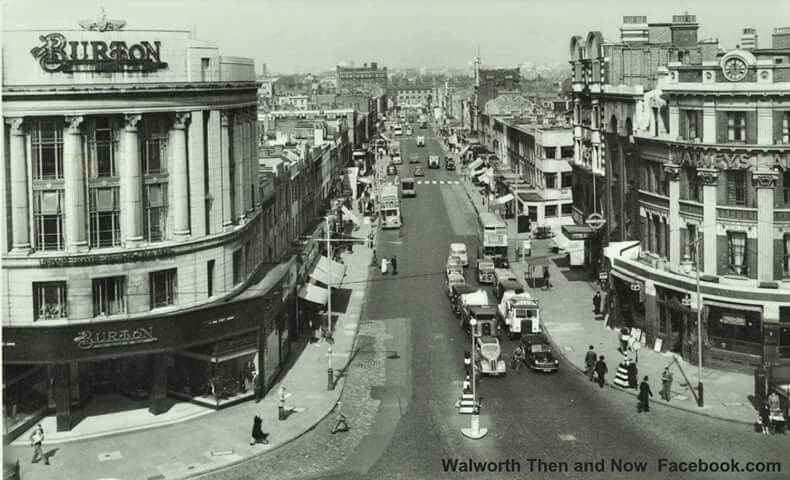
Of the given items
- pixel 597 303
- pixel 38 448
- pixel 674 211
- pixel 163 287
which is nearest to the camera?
pixel 38 448

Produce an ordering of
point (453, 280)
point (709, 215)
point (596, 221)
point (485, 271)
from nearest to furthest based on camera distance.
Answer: point (709, 215) → point (453, 280) → point (596, 221) → point (485, 271)

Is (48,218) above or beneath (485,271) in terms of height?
above

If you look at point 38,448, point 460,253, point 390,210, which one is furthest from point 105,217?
point 390,210

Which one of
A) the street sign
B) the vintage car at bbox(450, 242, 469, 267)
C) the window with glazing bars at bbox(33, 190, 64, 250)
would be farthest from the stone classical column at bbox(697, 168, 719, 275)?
the window with glazing bars at bbox(33, 190, 64, 250)

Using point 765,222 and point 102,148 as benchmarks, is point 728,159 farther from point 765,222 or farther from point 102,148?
point 102,148

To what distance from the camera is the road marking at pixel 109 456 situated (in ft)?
114

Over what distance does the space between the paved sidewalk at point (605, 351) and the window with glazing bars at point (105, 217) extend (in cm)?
2500

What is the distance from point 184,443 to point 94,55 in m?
17.1

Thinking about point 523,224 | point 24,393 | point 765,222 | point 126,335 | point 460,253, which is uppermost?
point 765,222

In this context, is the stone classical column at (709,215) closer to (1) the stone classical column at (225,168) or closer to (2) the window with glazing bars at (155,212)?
(1) the stone classical column at (225,168)

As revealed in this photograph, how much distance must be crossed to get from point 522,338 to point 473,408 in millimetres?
11845

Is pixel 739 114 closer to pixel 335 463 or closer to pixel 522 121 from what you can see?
pixel 335 463

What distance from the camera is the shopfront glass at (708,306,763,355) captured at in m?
46.3

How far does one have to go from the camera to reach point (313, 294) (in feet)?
187
